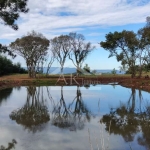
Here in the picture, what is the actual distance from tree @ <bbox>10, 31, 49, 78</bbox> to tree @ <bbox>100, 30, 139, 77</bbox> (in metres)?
8.61

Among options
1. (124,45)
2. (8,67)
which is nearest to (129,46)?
(124,45)

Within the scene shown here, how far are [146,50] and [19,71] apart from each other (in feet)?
76.0

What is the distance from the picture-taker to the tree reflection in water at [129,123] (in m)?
7.40

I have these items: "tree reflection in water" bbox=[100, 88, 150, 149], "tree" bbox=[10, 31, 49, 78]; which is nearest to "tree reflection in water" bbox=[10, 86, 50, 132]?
"tree reflection in water" bbox=[100, 88, 150, 149]

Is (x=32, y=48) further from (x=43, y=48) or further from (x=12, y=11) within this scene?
(x=12, y=11)

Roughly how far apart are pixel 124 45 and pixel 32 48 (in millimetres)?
12689

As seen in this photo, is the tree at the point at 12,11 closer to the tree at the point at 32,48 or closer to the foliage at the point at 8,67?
the tree at the point at 32,48

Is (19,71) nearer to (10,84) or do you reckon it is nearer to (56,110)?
(10,84)

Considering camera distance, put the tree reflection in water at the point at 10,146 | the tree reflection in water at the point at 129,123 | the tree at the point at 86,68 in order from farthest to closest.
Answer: the tree at the point at 86,68, the tree reflection in water at the point at 129,123, the tree reflection in water at the point at 10,146

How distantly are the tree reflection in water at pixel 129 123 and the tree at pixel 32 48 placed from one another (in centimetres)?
2323

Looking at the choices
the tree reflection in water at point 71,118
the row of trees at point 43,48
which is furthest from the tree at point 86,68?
the tree reflection in water at point 71,118

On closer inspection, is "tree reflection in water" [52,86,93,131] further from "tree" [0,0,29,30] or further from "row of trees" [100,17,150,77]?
"row of trees" [100,17,150,77]

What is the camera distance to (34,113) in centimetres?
1135

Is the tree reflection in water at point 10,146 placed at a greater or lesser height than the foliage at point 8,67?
lesser
